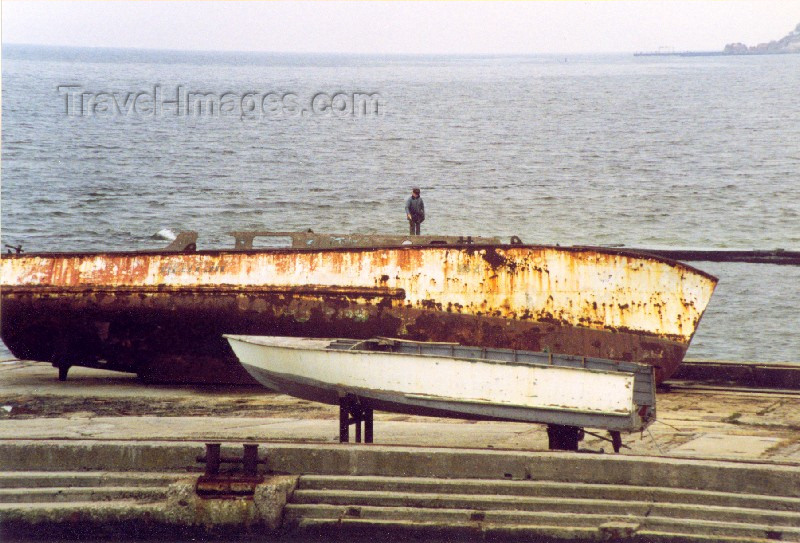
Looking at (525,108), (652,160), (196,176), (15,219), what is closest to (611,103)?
(525,108)

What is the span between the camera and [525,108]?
311 ft

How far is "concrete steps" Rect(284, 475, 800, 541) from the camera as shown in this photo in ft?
25.8

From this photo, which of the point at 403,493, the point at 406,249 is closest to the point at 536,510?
the point at 403,493

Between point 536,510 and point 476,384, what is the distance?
1615 mm

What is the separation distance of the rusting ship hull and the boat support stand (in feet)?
13.7

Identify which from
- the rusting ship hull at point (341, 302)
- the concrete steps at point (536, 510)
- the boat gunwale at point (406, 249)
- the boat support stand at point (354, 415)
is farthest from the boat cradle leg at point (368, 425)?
the boat gunwale at point (406, 249)

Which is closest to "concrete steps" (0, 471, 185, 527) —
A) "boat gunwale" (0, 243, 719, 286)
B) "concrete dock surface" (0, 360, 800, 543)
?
"concrete dock surface" (0, 360, 800, 543)

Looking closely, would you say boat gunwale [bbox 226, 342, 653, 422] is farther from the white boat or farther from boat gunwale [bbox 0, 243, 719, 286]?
boat gunwale [bbox 0, 243, 719, 286]

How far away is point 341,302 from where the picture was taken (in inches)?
555

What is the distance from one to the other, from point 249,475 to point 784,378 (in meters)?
8.24

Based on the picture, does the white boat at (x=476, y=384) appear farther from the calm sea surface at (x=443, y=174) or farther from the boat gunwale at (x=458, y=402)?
the calm sea surface at (x=443, y=174)

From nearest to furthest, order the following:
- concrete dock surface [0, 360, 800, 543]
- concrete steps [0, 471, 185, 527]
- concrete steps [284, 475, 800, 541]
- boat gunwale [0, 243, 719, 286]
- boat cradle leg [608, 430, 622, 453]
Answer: concrete steps [284, 475, 800, 541] < concrete dock surface [0, 360, 800, 543] < concrete steps [0, 471, 185, 527] < boat cradle leg [608, 430, 622, 453] < boat gunwale [0, 243, 719, 286]

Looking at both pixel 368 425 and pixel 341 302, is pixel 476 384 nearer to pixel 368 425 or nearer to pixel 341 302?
pixel 368 425

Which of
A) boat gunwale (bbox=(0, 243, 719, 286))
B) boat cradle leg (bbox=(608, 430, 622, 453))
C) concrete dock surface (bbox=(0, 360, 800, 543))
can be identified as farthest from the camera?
boat gunwale (bbox=(0, 243, 719, 286))
